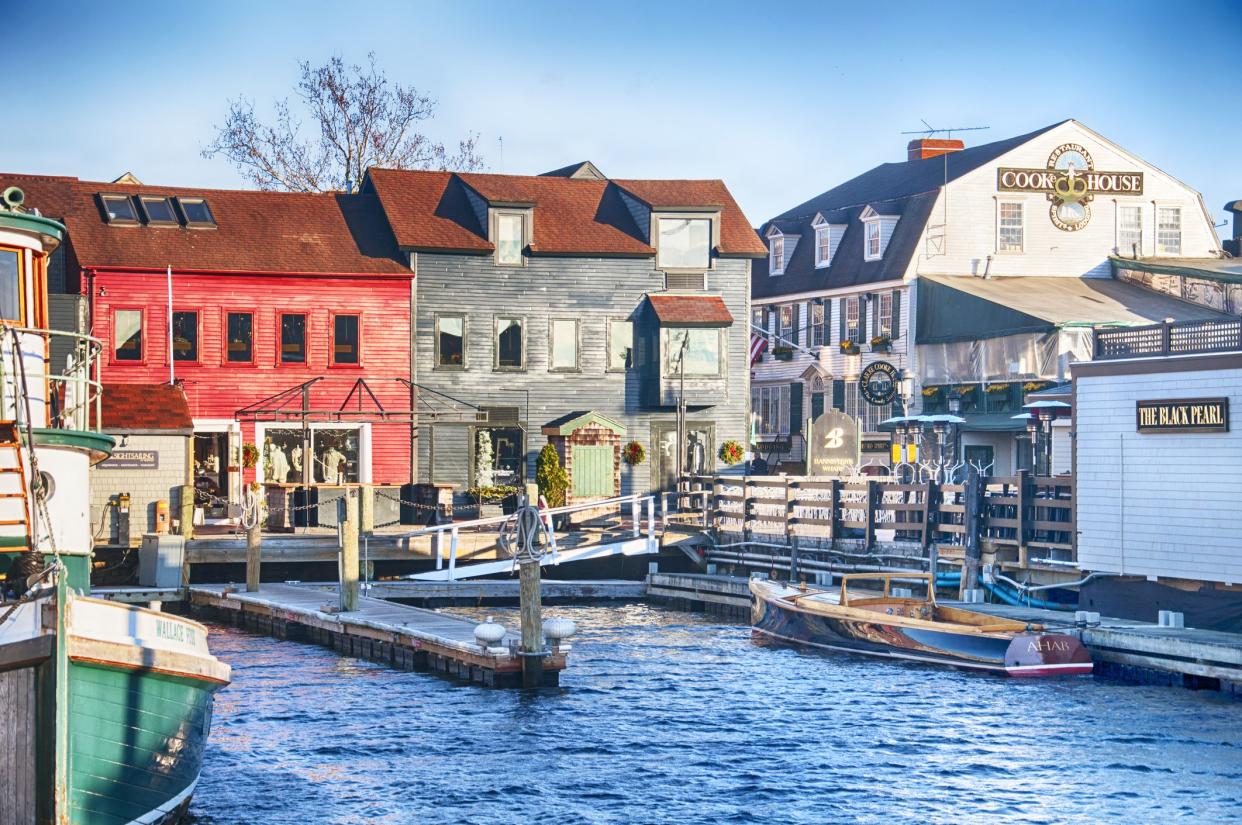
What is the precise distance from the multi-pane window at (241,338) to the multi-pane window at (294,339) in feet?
2.77

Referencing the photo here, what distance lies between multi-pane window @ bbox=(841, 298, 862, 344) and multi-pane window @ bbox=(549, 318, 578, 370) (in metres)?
13.9

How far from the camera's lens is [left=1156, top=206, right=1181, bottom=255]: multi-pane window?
58.4 metres

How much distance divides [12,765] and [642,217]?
123 ft

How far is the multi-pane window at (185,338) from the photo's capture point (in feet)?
152

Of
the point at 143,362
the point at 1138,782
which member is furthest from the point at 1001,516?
the point at 143,362

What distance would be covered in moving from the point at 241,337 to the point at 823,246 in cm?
2425

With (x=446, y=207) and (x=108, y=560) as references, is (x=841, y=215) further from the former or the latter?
(x=108, y=560)

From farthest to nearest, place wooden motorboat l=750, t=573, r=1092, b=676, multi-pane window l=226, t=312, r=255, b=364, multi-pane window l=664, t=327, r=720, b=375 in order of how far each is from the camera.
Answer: multi-pane window l=664, t=327, r=720, b=375, multi-pane window l=226, t=312, r=255, b=364, wooden motorboat l=750, t=573, r=1092, b=676

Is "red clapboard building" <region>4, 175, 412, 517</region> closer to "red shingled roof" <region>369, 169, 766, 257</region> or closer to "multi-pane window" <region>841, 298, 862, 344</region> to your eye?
"red shingled roof" <region>369, 169, 766, 257</region>

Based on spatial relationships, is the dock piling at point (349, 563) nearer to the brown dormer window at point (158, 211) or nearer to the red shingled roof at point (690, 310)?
the red shingled roof at point (690, 310)

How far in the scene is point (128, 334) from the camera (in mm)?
45906

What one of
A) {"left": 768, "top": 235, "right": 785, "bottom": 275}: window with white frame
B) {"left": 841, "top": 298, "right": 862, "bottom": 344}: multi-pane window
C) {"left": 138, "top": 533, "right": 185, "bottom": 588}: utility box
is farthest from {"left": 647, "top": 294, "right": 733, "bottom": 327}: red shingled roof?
{"left": 138, "top": 533, "right": 185, "bottom": 588}: utility box

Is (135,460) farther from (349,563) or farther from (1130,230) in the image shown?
(1130,230)

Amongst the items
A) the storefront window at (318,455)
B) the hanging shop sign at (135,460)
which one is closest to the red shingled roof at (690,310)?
the storefront window at (318,455)
